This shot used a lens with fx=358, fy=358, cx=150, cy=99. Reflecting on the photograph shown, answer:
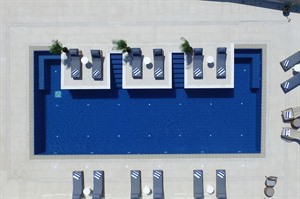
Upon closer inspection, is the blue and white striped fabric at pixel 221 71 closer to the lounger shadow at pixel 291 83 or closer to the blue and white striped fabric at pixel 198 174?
the lounger shadow at pixel 291 83

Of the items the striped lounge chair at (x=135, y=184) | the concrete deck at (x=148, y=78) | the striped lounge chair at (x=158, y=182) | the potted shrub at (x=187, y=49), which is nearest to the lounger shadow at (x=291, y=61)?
the potted shrub at (x=187, y=49)

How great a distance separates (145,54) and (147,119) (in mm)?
3283

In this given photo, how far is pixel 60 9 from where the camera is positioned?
17.2 metres

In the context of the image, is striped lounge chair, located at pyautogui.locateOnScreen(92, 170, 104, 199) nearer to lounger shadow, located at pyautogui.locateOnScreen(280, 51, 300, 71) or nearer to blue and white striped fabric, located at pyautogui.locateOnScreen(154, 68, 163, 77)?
blue and white striped fabric, located at pyautogui.locateOnScreen(154, 68, 163, 77)

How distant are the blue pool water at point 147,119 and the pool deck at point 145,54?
577 millimetres

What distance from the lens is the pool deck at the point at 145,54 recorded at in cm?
1712

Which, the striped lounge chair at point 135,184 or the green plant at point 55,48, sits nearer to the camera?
the green plant at point 55,48

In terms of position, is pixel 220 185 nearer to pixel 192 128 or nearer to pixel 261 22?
pixel 192 128

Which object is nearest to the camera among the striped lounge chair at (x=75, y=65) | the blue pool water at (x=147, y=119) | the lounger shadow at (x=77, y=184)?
the striped lounge chair at (x=75, y=65)

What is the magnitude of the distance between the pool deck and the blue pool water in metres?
0.58

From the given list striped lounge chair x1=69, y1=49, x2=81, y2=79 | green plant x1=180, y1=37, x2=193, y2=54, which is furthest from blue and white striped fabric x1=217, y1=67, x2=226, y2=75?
striped lounge chair x1=69, y1=49, x2=81, y2=79

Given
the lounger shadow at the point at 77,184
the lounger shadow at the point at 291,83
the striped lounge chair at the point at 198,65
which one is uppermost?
the striped lounge chair at the point at 198,65

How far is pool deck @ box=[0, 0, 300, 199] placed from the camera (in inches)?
674

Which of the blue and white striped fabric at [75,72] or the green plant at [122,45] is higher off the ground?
the green plant at [122,45]
